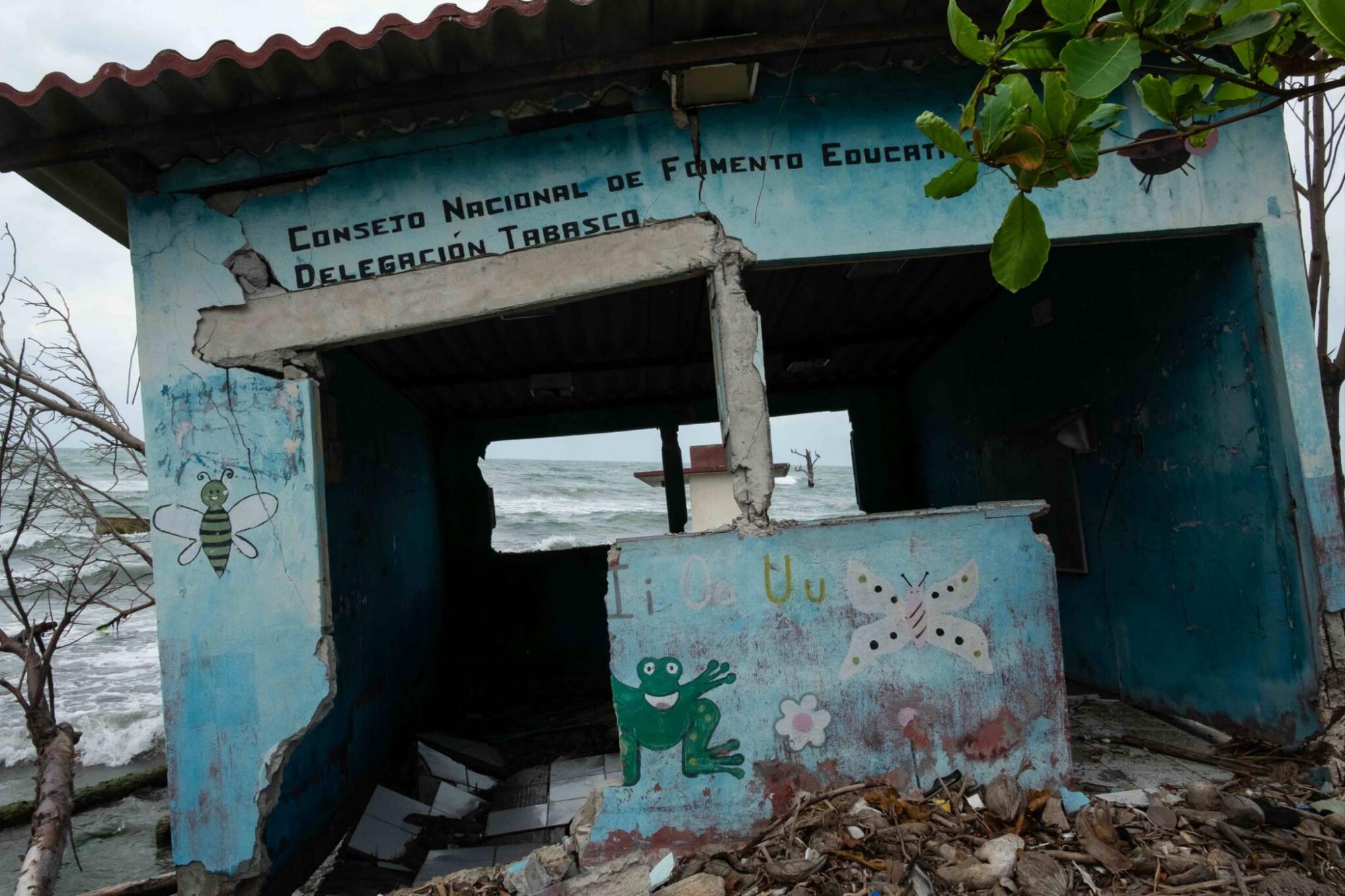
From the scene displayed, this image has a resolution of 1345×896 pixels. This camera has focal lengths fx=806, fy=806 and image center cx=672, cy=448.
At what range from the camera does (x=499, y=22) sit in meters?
3.61

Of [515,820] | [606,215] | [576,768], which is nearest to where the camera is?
[606,215]

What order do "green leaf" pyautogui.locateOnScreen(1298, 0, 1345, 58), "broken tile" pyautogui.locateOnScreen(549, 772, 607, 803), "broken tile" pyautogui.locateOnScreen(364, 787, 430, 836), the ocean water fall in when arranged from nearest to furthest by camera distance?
"green leaf" pyautogui.locateOnScreen(1298, 0, 1345, 58)
"broken tile" pyautogui.locateOnScreen(364, 787, 430, 836)
"broken tile" pyautogui.locateOnScreen(549, 772, 607, 803)
the ocean water

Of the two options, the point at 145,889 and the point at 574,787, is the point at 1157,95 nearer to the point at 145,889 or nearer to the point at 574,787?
the point at 574,787

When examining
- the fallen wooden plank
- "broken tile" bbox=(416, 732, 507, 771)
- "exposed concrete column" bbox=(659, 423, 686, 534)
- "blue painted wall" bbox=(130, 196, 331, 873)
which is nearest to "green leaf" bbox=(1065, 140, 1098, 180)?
"blue painted wall" bbox=(130, 196, 331, 873)

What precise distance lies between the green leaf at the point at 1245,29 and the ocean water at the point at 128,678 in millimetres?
2973

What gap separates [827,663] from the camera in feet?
13.1

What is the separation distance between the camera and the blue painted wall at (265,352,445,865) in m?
5.39

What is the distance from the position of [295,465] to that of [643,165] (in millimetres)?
2392

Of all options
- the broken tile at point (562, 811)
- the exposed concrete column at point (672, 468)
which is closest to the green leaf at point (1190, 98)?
the broken tile at point (562, 811)

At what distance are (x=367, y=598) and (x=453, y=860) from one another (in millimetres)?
2459

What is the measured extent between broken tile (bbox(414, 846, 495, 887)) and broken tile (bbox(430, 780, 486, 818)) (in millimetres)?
889

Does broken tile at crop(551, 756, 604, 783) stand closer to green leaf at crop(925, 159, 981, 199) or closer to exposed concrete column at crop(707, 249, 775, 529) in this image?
exposed concrete column at crop(707, 249, 775, 529)

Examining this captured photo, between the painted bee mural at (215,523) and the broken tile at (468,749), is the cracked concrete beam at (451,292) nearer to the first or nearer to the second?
the painted bee mural at (215,523)

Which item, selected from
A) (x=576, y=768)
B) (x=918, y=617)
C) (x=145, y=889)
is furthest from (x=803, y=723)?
(x=145, y=889)
